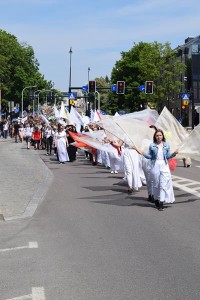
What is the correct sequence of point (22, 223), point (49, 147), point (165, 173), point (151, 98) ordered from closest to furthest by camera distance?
point (22, 223) < point (165, 173) < point (49, 147) < point (151, 98)

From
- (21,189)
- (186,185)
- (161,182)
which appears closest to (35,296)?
(161,182)

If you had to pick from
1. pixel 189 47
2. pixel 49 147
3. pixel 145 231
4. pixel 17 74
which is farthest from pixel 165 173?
pixel 17 74

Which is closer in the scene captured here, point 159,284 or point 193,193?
point 159,284

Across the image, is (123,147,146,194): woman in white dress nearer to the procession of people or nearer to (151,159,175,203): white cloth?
the procession of people

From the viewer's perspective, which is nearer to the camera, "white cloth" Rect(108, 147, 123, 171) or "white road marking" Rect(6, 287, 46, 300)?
"white road marking" Rect(6, 287, 46, 300)

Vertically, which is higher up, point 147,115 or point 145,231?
point 147,115

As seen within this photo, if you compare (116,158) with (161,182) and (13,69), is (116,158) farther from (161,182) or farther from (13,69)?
(13,69)

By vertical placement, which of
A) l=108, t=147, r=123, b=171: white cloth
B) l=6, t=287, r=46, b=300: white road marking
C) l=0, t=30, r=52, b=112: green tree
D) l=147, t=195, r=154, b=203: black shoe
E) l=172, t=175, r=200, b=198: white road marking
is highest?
l=0, t=30, r=52, b=112: green tree

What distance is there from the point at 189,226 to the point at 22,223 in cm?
286

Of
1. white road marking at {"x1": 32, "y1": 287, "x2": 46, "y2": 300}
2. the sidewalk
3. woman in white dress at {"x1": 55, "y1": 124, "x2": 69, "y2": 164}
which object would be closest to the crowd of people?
woman in white dress at {"x1": 55, "y1": 124, "x2": 69, "y2": 164}

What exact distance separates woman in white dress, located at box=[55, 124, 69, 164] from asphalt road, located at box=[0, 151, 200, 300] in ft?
42.3

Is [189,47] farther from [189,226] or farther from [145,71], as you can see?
[189,226]

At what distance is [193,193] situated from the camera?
1532 centimetres

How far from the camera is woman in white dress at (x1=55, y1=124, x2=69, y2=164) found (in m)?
27.3
